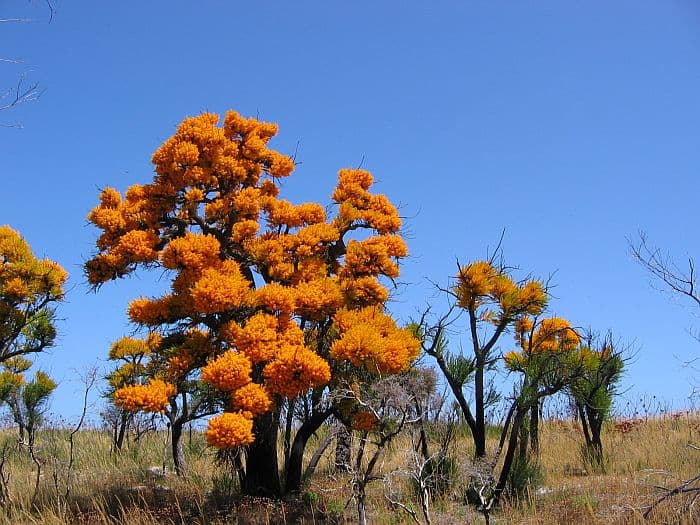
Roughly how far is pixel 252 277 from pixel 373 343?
2.74 meters

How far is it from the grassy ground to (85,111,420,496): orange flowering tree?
867mm

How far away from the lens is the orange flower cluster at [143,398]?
8633 mm

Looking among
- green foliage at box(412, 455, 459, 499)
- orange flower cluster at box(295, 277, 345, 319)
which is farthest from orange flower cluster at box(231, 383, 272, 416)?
green foliage at box(412, 455, 459, 499)

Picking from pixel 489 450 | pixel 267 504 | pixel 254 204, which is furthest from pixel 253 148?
pixel 489 450

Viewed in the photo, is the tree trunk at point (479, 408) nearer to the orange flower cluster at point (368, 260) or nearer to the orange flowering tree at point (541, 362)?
the orange flowering tree at point (541, 362)

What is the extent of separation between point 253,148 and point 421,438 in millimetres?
5083

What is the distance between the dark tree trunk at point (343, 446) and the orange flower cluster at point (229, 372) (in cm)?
187

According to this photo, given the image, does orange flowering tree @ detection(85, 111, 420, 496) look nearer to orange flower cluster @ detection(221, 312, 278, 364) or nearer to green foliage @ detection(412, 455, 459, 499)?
orange flower cluster @ detection(221, 312, 278, 364)

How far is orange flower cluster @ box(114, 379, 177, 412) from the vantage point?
8.63 meters

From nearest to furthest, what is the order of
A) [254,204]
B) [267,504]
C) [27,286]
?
[267,504] → [254,204] → [27,286]

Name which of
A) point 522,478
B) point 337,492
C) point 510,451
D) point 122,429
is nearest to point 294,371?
point 337,492

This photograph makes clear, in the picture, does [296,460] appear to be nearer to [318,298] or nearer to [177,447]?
[318,298]

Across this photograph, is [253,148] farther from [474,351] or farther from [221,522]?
[221,522]

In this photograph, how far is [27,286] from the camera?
45.9 ft
